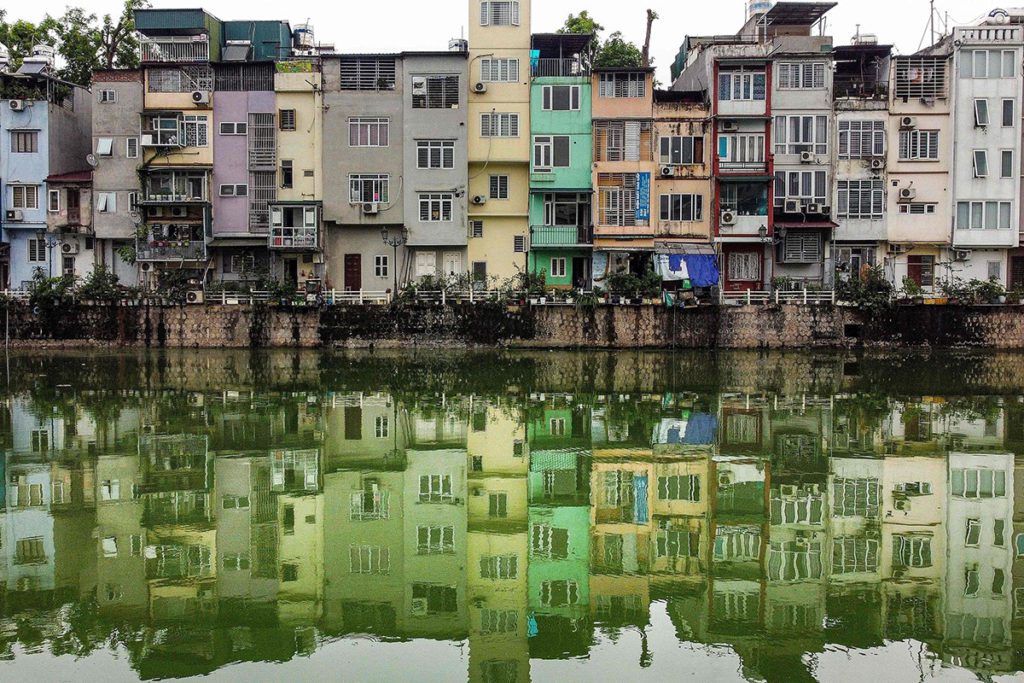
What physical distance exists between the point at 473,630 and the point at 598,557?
281 centimetres

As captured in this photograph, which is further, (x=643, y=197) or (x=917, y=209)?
(x=917, y=209)

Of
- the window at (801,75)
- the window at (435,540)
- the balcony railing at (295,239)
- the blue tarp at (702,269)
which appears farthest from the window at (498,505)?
the window at (801,75)

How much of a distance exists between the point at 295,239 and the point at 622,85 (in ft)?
49.5

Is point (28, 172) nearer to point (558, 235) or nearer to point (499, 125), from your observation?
point (499, 125)

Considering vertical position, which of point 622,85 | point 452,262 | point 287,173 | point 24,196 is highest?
point 622,85

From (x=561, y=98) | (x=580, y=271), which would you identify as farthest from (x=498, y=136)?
(x=580, y=271)

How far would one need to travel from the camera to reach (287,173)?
1774 inches

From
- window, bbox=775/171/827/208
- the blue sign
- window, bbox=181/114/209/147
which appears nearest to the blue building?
window, bbox=181/114/209/147

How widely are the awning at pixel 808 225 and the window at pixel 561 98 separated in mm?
9857

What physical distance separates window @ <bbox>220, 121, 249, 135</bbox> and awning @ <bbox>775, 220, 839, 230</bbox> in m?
22.7

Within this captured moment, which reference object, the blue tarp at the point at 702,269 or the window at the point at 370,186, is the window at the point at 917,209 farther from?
the window at the point at 370,186

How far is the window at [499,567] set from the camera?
13.0m

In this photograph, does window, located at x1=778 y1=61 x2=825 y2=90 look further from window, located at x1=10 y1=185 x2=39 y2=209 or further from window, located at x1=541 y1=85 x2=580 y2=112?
window, located at x1=10 y1=185 x2=39 y2=209

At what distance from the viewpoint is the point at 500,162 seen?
45.2 metres
